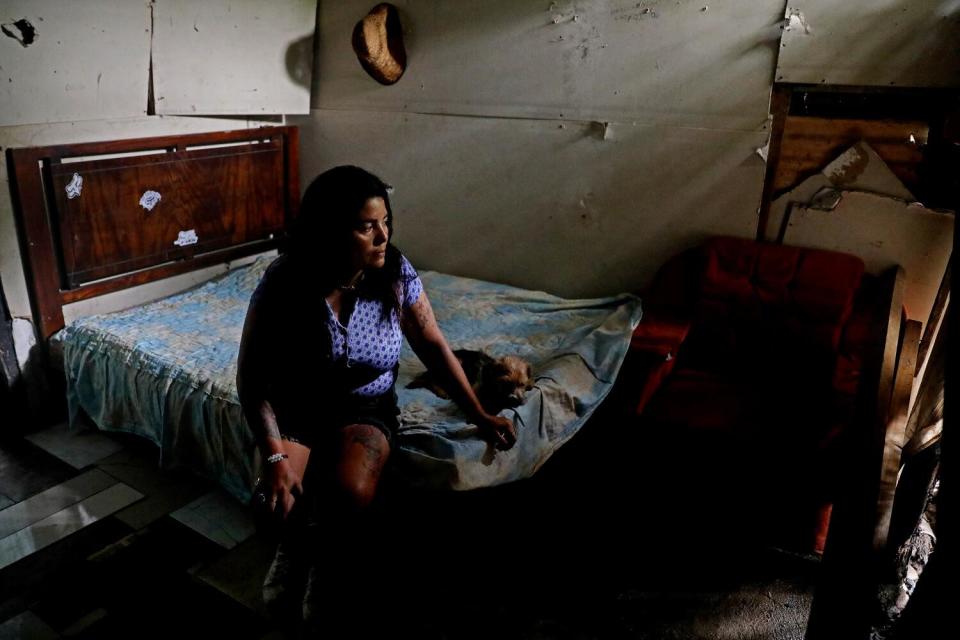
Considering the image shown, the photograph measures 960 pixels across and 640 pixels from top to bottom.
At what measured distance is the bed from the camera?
2.24 metres

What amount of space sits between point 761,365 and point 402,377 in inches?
57.4

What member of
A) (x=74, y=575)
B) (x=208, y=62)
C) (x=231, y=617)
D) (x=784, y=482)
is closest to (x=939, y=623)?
(x=784, y=482)

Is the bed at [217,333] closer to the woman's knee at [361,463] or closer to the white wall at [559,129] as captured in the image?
the woman's knee at [361,463]

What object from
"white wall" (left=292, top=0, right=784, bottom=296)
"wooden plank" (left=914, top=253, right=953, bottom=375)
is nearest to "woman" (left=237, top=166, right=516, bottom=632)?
"white wall" (left=292, top=0, right=784, bottom=296)

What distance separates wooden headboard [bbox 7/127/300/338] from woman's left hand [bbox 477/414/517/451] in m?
2.12

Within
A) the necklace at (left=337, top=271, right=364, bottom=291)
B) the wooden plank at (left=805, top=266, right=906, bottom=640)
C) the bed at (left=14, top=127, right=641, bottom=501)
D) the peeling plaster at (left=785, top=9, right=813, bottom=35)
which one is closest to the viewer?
the wooden plank at (left=805, top=266, right=906, bottom=640)

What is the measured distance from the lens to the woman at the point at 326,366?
5.80ft

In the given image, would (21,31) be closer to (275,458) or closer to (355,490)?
(275,458)

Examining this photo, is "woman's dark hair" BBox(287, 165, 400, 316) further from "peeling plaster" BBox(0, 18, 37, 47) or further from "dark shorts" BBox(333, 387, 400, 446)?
"peeling plaster" BBox(0, 18, 37, 47)

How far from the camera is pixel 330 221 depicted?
5.80 feet

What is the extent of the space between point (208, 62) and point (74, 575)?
7.68ft

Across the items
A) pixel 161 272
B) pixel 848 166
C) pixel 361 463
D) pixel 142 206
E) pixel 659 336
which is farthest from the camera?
pixel 161 272

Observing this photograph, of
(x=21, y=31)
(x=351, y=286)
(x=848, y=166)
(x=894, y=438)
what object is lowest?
(x=894, y=438)

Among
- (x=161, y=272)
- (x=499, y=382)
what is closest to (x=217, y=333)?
(x=161, y=272)
